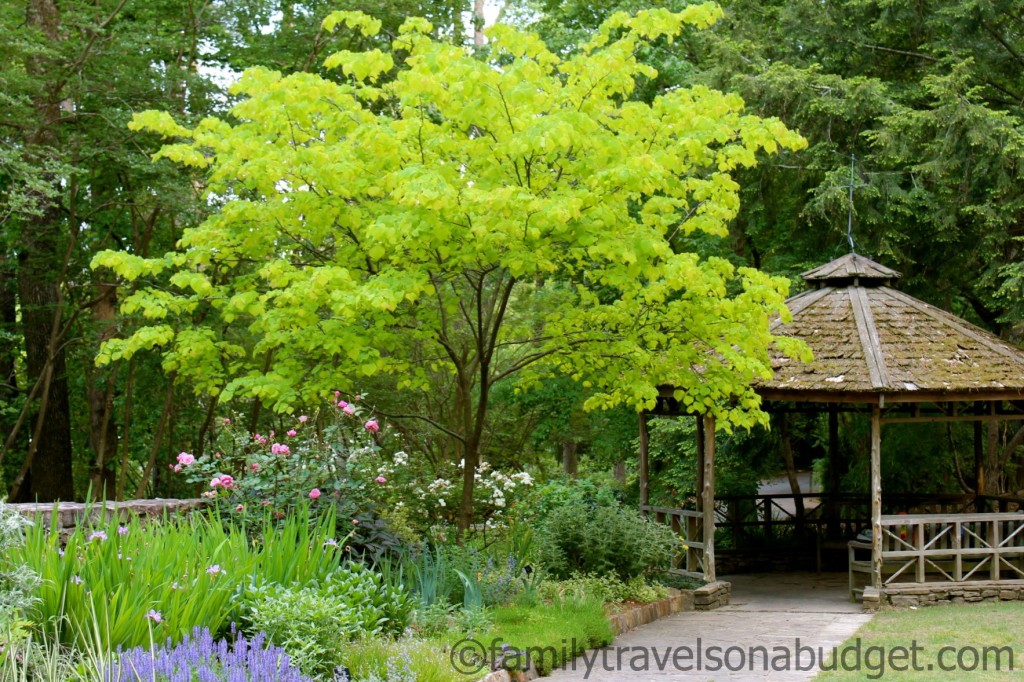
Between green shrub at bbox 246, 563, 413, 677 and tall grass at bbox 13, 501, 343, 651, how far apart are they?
19 cm

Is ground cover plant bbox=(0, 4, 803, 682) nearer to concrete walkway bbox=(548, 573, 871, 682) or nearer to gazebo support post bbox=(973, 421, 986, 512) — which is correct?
concrete walkway bbox=(548, 573, 871, 682)

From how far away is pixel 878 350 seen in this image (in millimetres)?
12469

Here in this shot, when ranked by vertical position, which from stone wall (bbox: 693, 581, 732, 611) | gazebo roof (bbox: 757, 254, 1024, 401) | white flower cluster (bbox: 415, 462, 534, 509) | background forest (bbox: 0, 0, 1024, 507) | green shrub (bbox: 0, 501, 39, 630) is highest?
background forest (bbox: 0, 0, 1024, 507)

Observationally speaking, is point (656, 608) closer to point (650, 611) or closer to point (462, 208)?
point (650, 611)

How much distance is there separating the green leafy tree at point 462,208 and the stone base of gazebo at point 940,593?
3.49 meters

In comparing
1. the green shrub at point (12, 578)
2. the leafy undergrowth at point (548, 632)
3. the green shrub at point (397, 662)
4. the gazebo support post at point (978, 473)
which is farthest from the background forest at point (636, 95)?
the green shrub at point (12, 578)

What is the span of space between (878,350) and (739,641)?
458 centimetres

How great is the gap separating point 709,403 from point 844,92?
22.9 ft

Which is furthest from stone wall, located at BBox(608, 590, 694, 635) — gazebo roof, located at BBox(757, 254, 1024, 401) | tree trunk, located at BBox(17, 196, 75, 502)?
tree trunk, located at BBox(17, 196, 75, 502)

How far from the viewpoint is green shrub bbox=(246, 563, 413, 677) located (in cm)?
603

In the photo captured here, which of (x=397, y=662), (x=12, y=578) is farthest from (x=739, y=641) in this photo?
(x=12, y=578)

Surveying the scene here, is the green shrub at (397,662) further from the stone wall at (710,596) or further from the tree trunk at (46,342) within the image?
the tree trunk at (46,342)

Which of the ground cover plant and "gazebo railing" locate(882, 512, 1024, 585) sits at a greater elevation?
the ground cover plant

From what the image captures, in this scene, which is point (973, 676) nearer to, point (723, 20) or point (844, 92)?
point (844, 92)
